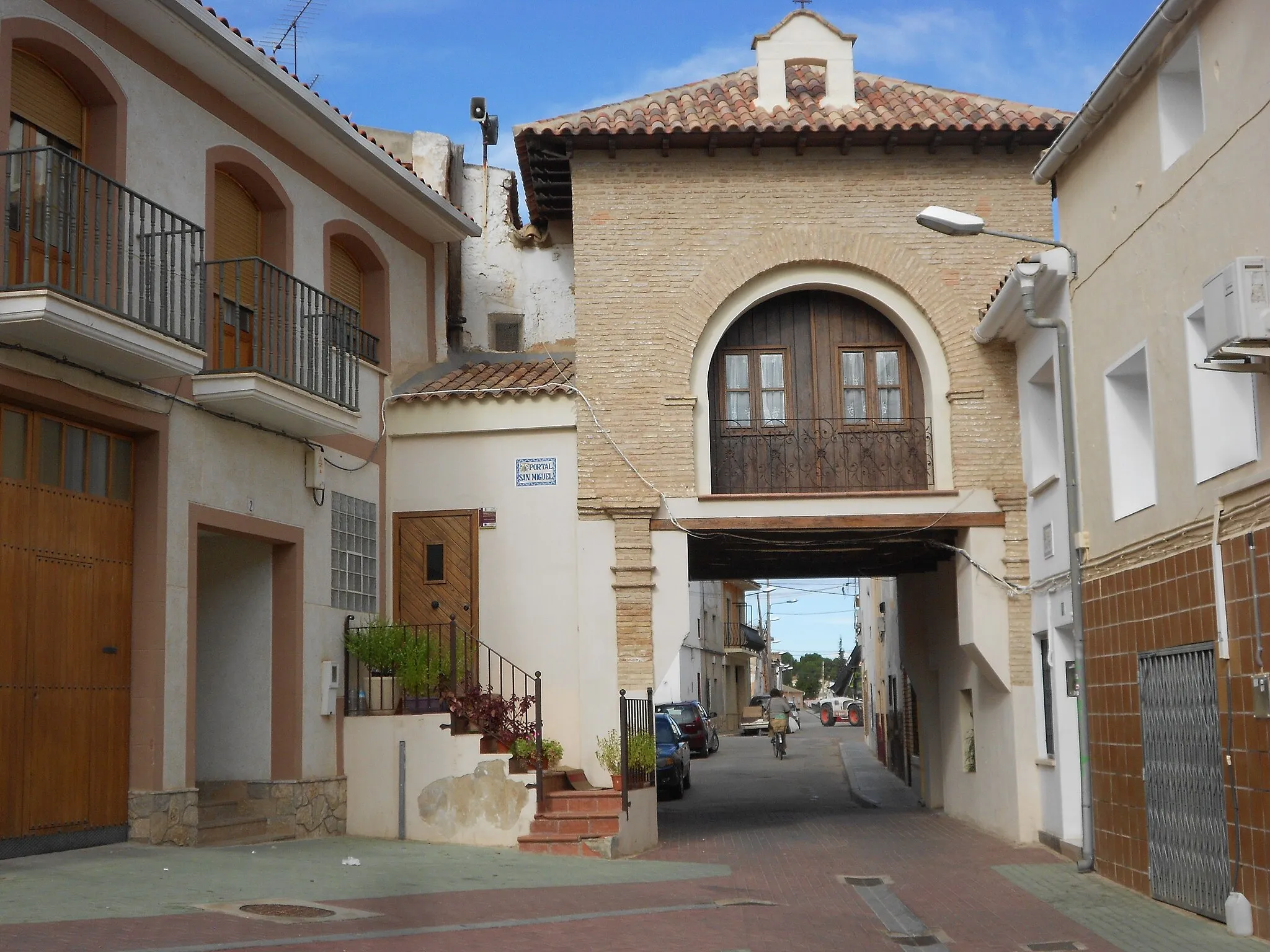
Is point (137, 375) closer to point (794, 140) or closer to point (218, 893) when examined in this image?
point (218, 893)

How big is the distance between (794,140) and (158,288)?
8.05 m

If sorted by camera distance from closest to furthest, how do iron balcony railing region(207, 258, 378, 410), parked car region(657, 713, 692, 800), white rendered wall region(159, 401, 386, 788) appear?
white rendered wall region(159, 401, 386, 788)
iron balcony railing region(207, 258, 378, 410)
parked car region(657, 713, 692, 800)

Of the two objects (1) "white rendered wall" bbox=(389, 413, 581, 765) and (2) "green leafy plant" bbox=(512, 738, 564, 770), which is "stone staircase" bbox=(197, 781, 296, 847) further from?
(1) "white rendered wall" bbox=(389, 413, 581, 765)

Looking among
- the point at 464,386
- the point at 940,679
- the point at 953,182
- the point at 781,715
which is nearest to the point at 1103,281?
the point at 953,182

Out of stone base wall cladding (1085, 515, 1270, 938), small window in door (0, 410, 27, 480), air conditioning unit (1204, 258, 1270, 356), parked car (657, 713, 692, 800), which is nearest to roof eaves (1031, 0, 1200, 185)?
air conditioning unit (1204, 258, 1270, 356)

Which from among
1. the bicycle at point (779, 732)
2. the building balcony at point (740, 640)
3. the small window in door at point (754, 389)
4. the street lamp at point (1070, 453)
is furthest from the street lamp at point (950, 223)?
the building balcony at point (740, 640)

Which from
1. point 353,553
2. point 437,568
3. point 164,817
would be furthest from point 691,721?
point 164,817

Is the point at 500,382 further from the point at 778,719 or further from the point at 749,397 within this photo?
the point at 778,719

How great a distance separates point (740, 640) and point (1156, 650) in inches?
2196

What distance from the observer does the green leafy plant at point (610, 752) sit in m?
16.1

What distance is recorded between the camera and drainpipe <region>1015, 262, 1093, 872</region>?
13438mm

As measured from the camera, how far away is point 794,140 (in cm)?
1712

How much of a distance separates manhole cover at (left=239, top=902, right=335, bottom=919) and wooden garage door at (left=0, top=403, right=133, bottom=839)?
8.82 ft

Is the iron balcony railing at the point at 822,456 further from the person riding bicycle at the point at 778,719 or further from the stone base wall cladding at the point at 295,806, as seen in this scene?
the person riding bicycle at the point at 778,719
